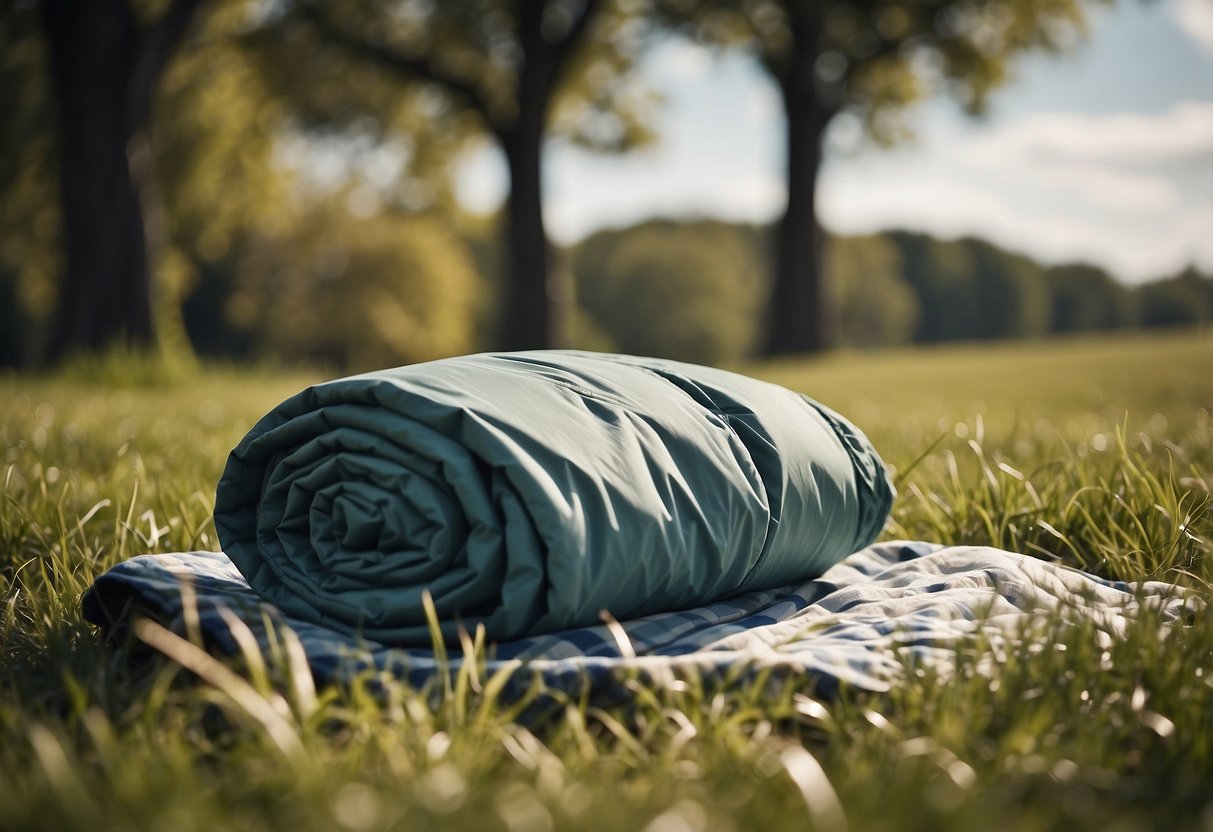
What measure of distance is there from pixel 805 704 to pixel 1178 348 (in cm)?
1997

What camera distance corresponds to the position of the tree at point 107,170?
10.3m

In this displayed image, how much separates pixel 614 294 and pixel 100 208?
5101 cm

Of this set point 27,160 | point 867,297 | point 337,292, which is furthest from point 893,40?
point 867,297

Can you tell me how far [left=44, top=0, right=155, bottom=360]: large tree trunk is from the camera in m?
10.3

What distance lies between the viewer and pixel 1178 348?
1839 centimetres

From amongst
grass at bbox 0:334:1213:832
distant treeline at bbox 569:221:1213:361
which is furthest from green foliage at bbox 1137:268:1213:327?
grass at bbox 0:334:1213:832

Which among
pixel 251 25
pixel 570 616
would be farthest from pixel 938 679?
pixel 251 25

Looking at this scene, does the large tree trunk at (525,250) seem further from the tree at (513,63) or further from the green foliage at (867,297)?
the green foliage at (867,297)

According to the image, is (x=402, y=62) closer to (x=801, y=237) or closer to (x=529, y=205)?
(x=529, y=205)

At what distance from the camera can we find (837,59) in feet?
69.3

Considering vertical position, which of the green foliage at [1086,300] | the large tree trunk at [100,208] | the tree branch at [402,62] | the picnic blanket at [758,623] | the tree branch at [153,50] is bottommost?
the green foliage at [1086,300]

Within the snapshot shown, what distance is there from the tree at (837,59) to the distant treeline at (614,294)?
1.99 meters

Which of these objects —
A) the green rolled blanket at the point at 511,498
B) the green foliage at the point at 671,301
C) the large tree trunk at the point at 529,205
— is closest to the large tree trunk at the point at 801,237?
the large tree trunk at the point at 529,205

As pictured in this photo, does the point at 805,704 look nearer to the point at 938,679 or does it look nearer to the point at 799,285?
the point at 938,679
